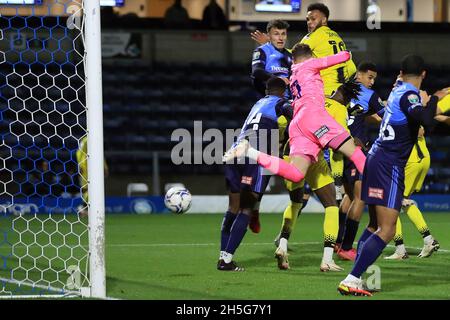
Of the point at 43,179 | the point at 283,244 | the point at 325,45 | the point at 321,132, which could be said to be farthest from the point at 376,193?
the point at 43,179

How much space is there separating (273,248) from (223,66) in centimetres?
1221

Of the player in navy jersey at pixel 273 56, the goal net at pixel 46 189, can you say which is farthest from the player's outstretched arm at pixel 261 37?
the goal net at pixel 46 189

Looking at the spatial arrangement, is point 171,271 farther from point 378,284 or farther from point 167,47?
point 167,47

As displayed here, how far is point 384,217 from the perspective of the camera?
6.40 meters

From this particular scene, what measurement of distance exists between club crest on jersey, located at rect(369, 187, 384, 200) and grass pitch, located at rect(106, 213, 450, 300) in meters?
0.70

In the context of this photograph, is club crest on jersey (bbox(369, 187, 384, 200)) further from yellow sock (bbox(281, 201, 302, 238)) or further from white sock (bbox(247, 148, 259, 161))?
yellow sock (bbox(281, 201, 302, 238))

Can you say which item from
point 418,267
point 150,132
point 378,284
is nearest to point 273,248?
point 418,267

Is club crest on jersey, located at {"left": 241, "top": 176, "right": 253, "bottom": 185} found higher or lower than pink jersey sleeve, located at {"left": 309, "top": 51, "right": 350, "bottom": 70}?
lower

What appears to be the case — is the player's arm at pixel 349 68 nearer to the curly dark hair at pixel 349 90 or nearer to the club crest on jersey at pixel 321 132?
the curly dark hair at pixel 349 90

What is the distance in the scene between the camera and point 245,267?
332 inches

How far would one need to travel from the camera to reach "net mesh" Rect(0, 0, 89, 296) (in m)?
7.39

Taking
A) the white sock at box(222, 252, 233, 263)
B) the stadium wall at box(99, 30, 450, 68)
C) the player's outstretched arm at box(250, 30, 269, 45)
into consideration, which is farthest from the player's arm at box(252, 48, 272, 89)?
the stadium wall at box(99, 30, 450, 68)

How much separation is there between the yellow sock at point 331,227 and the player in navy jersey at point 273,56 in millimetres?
1748

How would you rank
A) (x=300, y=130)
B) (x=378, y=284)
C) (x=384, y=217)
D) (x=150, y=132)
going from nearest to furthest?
(x=384, y=217) → (x=378, y=284) → (x=300, y=130) → (x=150, y=132)
